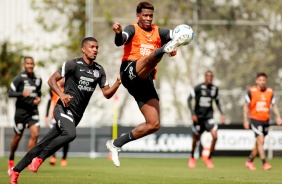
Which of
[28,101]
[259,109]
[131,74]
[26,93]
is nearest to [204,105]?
[259,109]

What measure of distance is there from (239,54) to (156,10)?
3279 millimetres

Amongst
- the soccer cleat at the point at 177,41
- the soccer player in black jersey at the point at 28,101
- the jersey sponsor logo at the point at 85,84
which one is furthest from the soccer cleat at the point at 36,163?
the soccer player in black jersey at the point at 28,101

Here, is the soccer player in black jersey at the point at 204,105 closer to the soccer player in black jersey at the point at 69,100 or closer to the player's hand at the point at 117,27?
the soccer player in black jersey at the point at 69,100

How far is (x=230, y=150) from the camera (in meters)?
25.5

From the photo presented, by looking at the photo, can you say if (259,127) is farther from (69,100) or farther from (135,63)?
(69,100)

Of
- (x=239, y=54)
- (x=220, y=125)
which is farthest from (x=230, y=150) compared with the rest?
(x=239, y=54)

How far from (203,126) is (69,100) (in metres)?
9.59

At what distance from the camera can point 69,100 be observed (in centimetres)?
1173

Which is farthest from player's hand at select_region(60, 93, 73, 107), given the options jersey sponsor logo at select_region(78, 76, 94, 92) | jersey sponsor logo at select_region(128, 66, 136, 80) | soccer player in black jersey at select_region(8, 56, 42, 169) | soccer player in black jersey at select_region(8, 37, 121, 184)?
soccer player in black jersey at select_region(8, 56, 42, 169)

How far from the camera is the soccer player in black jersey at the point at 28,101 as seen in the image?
17578 millimetres

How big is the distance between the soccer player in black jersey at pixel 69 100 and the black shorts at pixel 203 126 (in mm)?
8245

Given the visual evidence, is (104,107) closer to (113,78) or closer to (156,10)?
(113,78)

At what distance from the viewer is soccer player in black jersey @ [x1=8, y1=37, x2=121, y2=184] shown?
11.6m

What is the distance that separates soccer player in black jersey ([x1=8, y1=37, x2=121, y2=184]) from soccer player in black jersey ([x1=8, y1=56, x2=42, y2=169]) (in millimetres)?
5065
